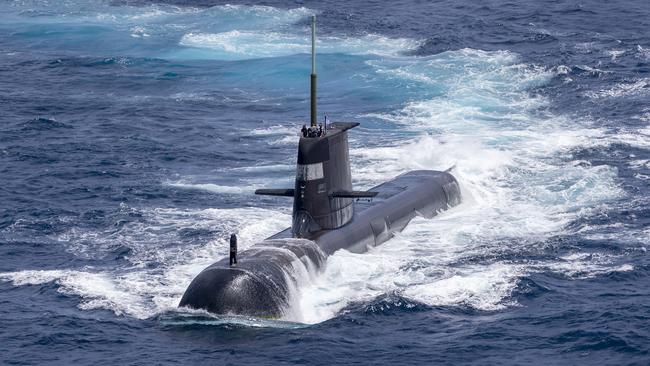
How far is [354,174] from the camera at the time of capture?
52.7 m

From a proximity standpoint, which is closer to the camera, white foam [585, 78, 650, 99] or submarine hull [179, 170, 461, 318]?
submarine hull [179, 170, 461, 318]

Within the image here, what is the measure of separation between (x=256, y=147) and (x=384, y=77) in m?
18.2

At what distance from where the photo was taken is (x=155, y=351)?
3128 cm

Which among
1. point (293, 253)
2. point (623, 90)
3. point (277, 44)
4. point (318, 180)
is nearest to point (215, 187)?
point (318, 180)

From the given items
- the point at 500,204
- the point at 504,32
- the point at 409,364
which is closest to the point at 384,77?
the point at 504,32

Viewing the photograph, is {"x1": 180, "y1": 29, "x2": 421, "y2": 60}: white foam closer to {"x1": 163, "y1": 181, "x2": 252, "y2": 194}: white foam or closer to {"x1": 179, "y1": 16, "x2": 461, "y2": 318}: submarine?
{"x1": 163, "y1": 181, "x2": 252, "y2": 194}: white foam

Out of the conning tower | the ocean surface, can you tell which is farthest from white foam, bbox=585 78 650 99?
the conning tower

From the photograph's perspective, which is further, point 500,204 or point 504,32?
point 504,32

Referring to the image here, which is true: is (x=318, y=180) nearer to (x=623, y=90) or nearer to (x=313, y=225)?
(x=313, y=225)

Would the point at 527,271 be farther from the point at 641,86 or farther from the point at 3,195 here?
the point at 641,86

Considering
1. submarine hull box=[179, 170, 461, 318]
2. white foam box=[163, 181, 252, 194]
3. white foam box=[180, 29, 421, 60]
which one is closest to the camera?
submarine hull box=[179, 170, 461, 318]

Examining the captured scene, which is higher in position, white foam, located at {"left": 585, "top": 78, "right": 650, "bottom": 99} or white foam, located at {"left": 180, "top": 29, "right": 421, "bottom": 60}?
white foam, located at {"left": 180, "top": 29, "right": 421, "bottom": 60}

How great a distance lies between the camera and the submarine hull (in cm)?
3303

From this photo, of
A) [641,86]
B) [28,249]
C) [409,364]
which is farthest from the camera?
[641,86]
